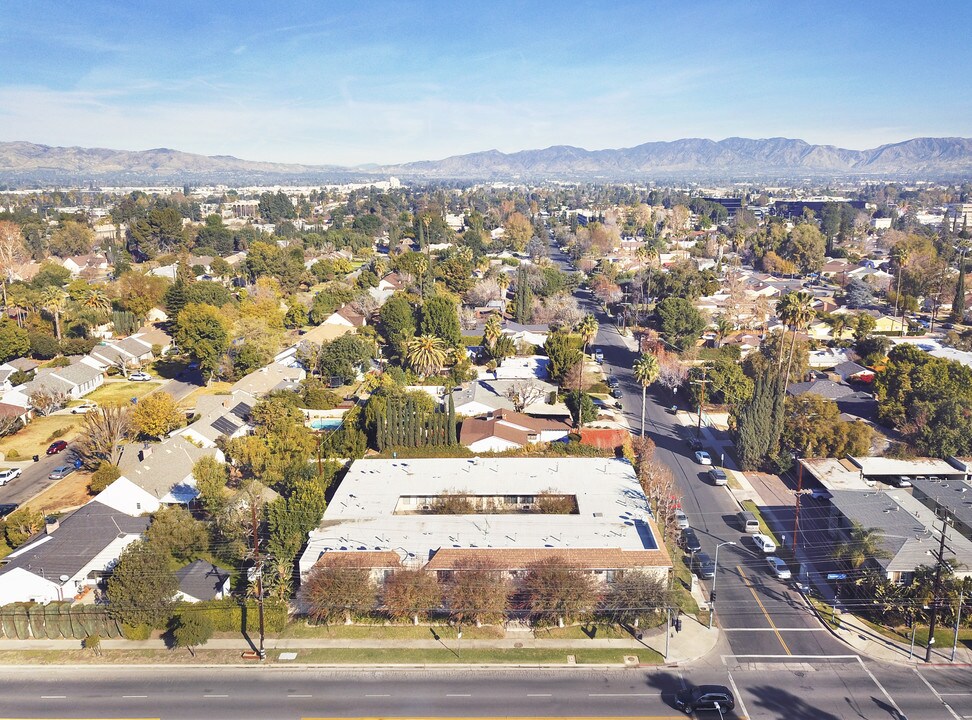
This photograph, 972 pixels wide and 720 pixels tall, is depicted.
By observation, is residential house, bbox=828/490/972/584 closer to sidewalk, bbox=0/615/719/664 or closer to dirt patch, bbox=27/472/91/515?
sidewalk, bbox=0/615/719/664

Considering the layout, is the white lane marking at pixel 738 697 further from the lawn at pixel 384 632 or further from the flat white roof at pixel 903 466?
the flat white roof at pixel 903 466

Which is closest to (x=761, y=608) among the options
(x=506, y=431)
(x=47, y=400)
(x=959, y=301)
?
(x=506, y=431)

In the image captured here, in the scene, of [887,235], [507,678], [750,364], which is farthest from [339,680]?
[887,235]

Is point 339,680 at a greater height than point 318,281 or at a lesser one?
lesser

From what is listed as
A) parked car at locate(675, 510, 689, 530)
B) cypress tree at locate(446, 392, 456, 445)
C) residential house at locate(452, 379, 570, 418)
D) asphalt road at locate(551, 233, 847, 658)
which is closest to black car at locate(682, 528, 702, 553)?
parked car at locate(675, 510, 689, 530)

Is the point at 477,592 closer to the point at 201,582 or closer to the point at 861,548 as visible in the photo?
the point at 201,582

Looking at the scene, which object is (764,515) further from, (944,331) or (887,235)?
(887,235)
